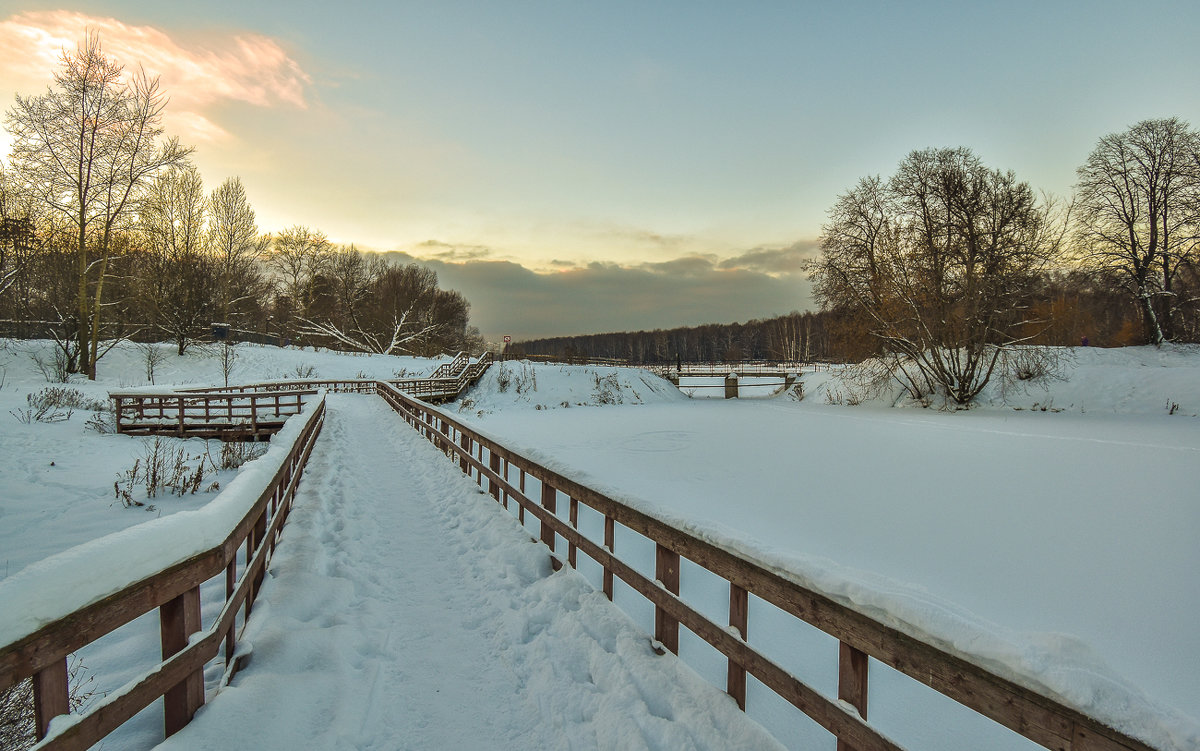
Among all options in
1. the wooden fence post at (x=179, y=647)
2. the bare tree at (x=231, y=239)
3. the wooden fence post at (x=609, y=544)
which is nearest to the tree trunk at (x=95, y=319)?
the bare tree at (x=231, y=239)

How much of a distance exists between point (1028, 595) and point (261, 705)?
20.0 ft

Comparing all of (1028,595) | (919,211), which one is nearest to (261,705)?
(1028,595)

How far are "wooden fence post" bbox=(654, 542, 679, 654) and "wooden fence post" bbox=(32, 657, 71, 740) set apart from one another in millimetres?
2652

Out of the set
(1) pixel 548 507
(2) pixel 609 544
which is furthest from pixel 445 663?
(1) pixel 548 507

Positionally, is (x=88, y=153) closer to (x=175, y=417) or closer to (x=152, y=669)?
(x=175, y=417)

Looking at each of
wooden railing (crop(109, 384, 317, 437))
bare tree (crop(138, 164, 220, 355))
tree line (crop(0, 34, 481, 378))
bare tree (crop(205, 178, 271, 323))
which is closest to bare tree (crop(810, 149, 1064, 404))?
wooden railing (crop(109, 384, 317, 437))

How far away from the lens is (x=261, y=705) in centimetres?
259

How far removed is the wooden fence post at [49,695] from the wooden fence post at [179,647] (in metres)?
0.47

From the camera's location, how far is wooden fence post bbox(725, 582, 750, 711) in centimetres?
269

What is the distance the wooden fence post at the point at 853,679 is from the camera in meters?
2.01

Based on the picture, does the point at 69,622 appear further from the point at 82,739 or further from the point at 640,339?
the point at 640,339

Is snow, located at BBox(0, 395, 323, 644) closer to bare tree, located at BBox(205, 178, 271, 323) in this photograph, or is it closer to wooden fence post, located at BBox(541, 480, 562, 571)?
wooden fence post, located at BBox(541, 480, 562, 571)

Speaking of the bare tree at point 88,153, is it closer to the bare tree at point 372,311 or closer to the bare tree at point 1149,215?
the bare tree at point 372,311

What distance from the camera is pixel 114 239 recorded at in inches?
953
